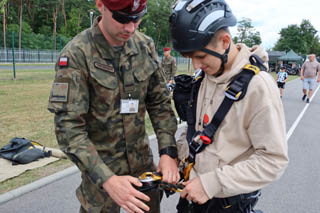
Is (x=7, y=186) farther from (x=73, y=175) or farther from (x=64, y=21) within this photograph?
(x=64, y=21)

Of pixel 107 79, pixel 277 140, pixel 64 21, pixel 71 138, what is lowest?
pixel 71 138

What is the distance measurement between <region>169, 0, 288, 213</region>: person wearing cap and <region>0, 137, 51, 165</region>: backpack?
356 cm

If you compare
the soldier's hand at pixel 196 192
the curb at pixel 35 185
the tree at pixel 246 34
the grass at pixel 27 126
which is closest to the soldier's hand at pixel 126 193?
the soldier's hand at pixel 196 192

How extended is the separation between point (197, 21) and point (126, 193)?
97 centimetres

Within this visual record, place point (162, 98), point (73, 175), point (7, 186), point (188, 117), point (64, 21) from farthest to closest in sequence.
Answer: point (64, 21), point (73, 175), point (7, 186), point (162, 98), point (188, 117)

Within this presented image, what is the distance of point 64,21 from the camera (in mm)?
51156

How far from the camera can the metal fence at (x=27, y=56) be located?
30906 millimetres

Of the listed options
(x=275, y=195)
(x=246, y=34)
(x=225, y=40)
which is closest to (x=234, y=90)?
(x=225, y=40)

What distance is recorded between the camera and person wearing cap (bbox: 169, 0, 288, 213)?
1.37m

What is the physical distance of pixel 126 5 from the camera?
1.43 meters

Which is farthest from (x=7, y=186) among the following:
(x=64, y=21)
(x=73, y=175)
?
(x=64, y=21)

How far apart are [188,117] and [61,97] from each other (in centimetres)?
80

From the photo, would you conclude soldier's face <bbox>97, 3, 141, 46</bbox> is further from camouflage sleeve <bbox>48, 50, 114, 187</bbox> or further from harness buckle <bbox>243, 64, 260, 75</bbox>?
harness buckle <bbox>243, 64, 260, 75</bbox>

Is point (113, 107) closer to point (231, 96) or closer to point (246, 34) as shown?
point (231, 96)
